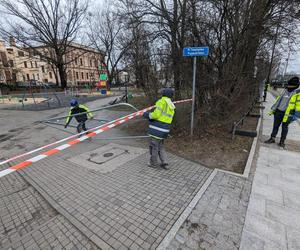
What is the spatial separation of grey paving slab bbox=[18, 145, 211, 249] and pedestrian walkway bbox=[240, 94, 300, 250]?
975 millimetres

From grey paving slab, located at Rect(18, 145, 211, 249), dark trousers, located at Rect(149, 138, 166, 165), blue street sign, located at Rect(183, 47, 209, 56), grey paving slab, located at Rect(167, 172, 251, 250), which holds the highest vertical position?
blue street sign, located at Rect(183, 47, 209, 56)

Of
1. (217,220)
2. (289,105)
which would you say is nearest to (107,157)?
(217,220)

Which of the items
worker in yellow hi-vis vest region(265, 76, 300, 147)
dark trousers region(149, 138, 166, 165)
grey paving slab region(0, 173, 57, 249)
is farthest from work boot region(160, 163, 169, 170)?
worker in yellow hi-vis vest region(265, 76, 300, 147)

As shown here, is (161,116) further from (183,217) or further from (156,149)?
(183,217)

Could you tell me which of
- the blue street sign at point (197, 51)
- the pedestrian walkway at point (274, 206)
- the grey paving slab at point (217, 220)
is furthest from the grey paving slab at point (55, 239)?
→ the blue street sign at point (197, 51)

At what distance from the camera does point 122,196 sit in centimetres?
315

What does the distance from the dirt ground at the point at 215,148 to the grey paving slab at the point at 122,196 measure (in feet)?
1.66

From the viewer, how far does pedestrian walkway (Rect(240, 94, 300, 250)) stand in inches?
86.0

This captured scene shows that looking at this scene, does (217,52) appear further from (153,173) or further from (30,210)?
(30,210)

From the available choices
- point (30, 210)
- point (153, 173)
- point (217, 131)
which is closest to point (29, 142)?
point (30, 210)

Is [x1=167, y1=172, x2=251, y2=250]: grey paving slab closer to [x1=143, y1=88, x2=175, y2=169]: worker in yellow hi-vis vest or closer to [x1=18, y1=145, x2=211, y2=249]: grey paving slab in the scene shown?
[x1=18, y1=145, x2=211, y2=249]: grey paving slab

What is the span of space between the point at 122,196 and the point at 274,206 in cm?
263

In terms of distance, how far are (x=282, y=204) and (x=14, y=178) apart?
572 cm

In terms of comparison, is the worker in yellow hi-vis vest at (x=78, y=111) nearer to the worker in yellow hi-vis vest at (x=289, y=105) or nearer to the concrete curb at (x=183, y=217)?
the concrete curb at (x=183, y=217)
